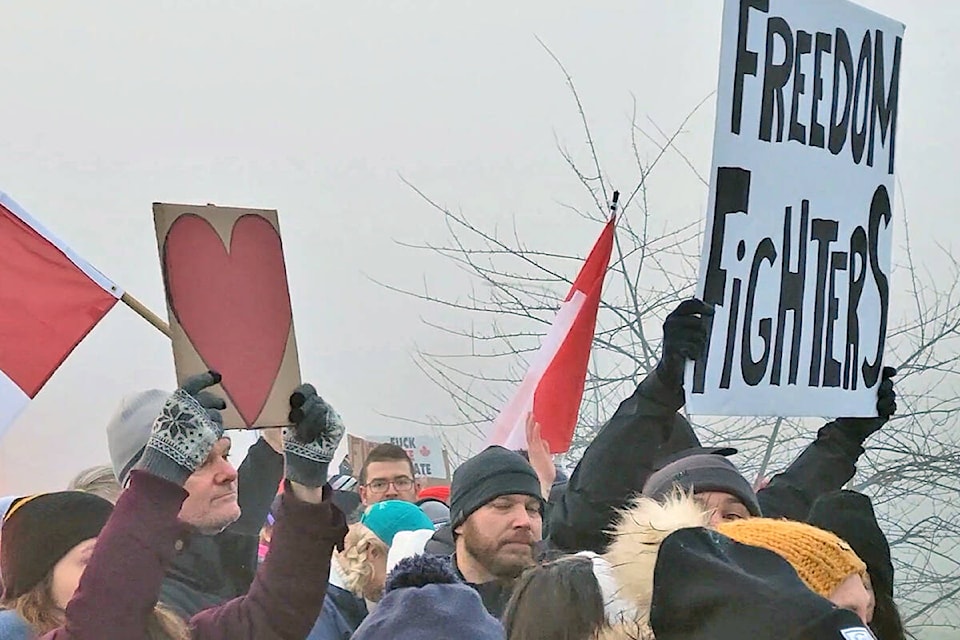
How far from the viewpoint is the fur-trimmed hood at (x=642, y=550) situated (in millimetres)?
1632

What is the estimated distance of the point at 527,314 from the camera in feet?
24.3

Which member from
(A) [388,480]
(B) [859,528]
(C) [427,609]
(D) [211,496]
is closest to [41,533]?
(D) [211,496]

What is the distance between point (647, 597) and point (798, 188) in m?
1.46

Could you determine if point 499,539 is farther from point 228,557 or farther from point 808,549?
point 808,549

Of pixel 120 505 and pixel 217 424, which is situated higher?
pixel 217 424

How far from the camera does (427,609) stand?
1916mm

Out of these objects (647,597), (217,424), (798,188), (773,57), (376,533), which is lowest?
(376,533)

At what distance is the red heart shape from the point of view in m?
2.22

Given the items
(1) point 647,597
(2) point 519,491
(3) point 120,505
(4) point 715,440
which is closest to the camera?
(1) point 647,597

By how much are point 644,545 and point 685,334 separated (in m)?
1.00

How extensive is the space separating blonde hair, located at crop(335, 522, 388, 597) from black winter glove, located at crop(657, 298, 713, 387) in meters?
1.20

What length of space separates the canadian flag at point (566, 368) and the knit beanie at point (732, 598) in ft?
7.30

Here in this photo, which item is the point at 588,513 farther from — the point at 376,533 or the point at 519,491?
the point at 376,533

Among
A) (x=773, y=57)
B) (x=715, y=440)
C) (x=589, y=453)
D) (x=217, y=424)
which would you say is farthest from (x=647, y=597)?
(x=715, y=440)
